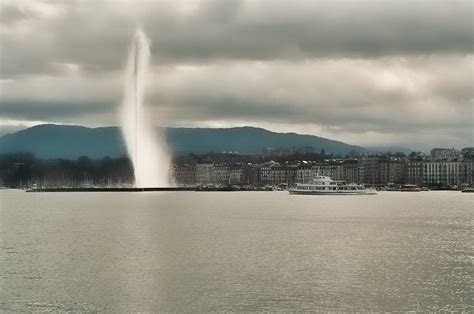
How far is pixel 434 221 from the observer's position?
71.3 meters

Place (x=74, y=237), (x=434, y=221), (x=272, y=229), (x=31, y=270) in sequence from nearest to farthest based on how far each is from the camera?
(x=31, y=270) → (x=74, y=237) → (x=272, y=229) → (x=434, y=221)

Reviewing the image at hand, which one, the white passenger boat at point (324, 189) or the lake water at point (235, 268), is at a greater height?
the white passenger boat at point (324, 189)

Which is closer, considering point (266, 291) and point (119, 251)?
point (266, 291)

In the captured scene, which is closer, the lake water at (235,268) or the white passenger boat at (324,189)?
the lake water at (235,268)

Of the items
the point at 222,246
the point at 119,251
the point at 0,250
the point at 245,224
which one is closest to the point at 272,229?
the point at 245,224

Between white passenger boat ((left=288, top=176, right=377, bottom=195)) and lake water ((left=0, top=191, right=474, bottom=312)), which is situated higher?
white passenger boat ((left=288, top=176, right=377, bottom=195))

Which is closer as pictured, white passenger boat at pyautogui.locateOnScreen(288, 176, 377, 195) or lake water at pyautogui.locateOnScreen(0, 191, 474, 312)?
lake water at pyautogui.locateOnScreen(0, 191, 474, 312)

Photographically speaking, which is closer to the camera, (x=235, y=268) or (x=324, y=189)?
(x=235, y=268)

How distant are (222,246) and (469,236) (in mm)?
19631

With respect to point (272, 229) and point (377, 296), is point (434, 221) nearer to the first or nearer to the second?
point (272, 229)

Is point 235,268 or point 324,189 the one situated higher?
point 324,189

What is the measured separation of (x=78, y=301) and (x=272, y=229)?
1275 inches

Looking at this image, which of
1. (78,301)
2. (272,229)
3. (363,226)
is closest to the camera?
(78,301)

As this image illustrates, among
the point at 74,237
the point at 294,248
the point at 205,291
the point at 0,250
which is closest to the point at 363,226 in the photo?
the point at 294,248
